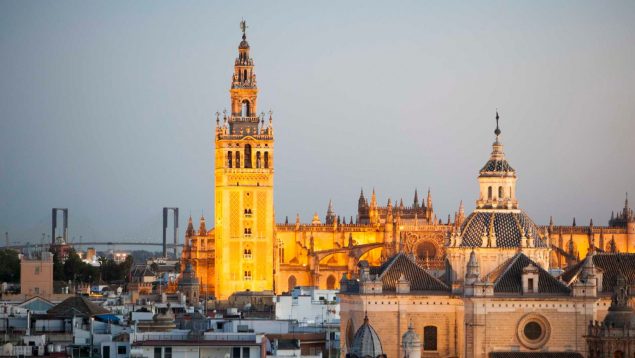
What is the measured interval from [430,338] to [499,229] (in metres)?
8.10

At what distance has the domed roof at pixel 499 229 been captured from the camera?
121 metres

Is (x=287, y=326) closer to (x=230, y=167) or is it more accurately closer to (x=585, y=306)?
(x=585, y=306)

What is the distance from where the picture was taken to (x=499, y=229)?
121 meters

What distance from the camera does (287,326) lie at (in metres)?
126

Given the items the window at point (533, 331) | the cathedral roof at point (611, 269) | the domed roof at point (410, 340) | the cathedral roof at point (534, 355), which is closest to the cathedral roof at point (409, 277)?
the window at point (533, 331)

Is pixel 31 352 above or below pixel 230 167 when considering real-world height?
below

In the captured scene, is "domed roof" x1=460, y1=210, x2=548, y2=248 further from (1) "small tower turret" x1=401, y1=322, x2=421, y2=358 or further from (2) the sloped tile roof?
(2) the sloped tile roof

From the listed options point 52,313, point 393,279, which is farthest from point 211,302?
point 393,279

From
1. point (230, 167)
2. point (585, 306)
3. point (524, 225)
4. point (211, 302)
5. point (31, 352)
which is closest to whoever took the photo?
point (31, 352)

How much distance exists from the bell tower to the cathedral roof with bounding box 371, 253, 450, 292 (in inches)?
3003

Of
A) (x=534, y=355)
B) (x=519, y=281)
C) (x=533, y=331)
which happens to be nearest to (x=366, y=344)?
(x=534, y=355)

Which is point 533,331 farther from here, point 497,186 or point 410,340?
point 497,186

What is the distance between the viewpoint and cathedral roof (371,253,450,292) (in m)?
118

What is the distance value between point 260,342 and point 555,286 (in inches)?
759
